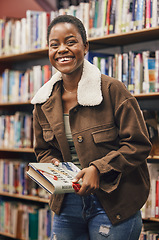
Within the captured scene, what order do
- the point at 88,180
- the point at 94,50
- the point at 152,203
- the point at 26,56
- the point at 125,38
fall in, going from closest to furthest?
the point at 88,180, the point at 152,203, the point at 125,38, the point at 94,50, the point at 26,56

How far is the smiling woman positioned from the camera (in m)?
1.29

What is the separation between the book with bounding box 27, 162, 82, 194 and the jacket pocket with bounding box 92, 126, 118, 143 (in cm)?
13

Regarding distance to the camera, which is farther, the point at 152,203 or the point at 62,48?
the point at 152,203

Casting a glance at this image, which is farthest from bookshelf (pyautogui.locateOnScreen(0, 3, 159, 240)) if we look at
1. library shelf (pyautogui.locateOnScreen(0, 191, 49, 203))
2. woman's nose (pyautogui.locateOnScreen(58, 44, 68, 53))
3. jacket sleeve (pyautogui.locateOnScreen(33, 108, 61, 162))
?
woman's nose (pyautogui.locateOnScreen(58, 44, 68, 53))

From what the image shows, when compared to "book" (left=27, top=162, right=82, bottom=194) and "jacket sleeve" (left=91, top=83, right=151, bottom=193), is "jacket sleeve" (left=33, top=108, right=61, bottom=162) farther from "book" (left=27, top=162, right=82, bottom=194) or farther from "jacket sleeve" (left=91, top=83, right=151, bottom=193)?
"jacket sleeve" (left=91, top=83, right=151, bottom=193)

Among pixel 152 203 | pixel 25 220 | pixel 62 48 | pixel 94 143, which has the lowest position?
pixel 25 220

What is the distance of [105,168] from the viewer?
1273 millimetres

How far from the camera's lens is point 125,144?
1310 mm

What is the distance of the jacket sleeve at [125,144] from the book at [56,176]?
0.34ft

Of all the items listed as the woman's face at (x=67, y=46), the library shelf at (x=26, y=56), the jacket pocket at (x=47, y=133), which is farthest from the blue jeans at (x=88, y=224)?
the library shelf at (x=26, y=56)

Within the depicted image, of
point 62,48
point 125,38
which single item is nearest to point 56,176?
point 62,48

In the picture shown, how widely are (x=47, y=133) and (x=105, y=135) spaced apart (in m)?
0.28

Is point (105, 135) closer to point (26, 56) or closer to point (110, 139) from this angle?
point (110, 139)

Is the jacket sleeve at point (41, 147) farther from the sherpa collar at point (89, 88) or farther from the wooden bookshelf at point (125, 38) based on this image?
the wooden bookshelf at point (125, 38)
